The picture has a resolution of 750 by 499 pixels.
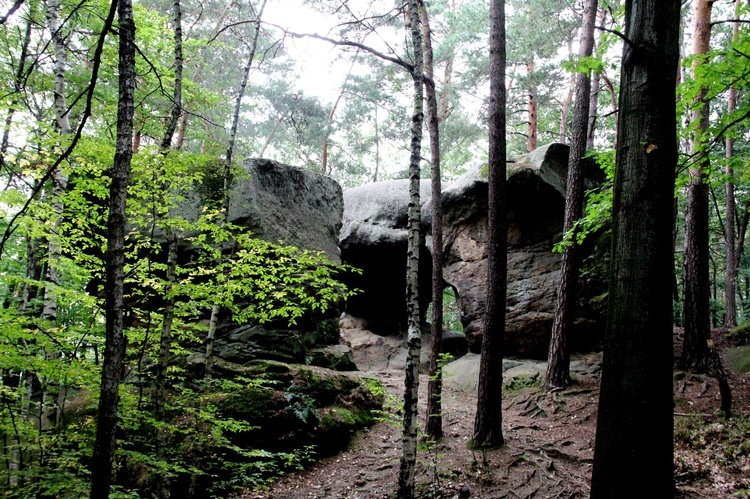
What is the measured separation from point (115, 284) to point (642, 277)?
149 inches

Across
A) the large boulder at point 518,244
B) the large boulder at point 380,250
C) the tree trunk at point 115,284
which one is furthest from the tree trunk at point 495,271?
the large boulder at point 380,250

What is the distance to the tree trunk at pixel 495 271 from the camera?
6438 millimetres

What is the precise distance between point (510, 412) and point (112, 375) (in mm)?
7340

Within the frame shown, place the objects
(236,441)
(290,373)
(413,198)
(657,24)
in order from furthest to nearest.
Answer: (290,373) → (236,441) → (413,198) → (657,24)

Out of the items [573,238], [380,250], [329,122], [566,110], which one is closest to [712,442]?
[573,238]

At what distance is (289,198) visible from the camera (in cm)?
1043

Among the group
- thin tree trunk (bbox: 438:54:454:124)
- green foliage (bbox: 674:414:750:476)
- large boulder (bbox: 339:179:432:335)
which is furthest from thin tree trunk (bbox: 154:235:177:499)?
thin tree trunk (bbox: 438:54:454:124)

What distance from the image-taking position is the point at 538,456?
20.0 ft

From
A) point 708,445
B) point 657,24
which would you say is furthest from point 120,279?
point 708,445

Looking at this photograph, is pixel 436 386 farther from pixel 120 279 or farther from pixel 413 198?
pixel 120 279

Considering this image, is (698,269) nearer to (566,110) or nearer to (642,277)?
(642,277)

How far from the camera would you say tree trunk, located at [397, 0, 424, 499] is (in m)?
4.81

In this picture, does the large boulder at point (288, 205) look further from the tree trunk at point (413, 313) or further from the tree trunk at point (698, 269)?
the tree trunk at point (698, 269)

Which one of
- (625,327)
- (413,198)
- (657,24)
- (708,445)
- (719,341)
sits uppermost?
(657,24)
